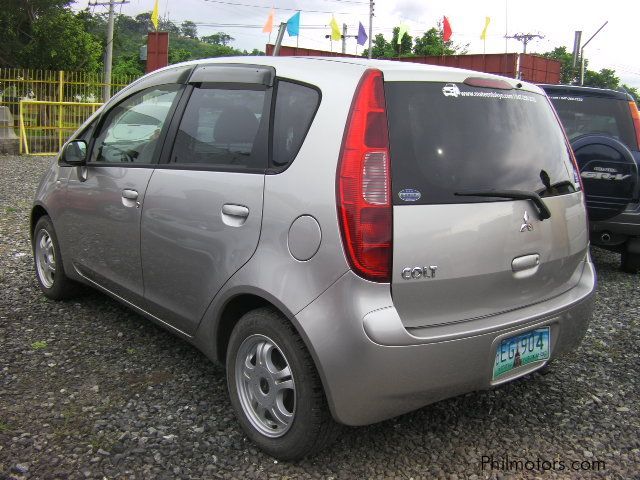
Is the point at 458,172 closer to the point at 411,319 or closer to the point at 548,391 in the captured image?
the point at 411,319

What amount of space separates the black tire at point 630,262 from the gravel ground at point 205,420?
6.33 feet

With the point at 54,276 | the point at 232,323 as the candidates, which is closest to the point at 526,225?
the point at 232,323

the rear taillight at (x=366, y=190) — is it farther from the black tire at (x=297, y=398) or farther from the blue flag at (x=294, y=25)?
the blue flag at (x=294, y=25)

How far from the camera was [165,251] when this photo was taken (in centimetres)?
296

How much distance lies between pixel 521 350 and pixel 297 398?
0.94 meters

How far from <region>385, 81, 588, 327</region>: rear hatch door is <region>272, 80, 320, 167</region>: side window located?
335 millimetres

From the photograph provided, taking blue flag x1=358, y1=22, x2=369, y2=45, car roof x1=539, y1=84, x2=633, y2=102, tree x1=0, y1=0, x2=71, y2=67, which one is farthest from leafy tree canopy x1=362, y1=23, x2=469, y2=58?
car roof x1=539, y1=84, x2=633, y2=102

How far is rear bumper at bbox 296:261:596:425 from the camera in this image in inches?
83.9

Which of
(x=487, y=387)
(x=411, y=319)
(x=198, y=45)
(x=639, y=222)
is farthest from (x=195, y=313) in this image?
(x=198, y=45)

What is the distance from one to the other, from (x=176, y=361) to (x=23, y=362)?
82 centimetres

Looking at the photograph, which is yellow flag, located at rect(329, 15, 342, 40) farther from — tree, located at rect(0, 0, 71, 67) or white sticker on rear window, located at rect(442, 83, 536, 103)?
white sticker on rear window, located at rect(442, 83, 536, 103)

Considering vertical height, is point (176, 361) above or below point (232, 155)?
below

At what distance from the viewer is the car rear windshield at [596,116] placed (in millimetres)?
5703

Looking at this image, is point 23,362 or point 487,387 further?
point 23,362
